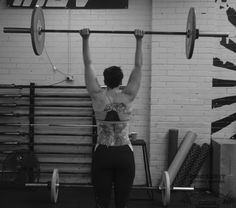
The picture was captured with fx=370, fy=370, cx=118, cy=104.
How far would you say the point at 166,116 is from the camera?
391cm

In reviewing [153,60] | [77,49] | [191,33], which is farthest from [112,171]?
[77,49]

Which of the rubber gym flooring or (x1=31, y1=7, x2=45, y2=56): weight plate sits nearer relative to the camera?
(x1=31, y1=7, x2=45, y2=56): weight plate

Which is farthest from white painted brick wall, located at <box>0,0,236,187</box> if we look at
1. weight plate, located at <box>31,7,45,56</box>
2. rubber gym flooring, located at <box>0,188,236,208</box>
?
weight plate, located at <box>31,7,45,56</box>

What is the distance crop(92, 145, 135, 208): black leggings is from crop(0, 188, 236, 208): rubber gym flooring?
1.29m

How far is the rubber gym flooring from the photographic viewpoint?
332 centimetres

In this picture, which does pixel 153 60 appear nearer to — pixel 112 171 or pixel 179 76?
pixel 179 76

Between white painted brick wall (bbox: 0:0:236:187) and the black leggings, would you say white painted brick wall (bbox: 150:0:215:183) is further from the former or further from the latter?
the black leggings

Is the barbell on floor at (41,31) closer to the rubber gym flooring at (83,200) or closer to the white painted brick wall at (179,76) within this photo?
the white painted brick wall at (179,76)

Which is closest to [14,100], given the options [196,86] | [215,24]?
[196,86]

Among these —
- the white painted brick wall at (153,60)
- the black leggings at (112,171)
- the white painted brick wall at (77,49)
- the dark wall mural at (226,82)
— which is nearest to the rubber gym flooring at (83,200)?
the white painted brick wall at (153,60)

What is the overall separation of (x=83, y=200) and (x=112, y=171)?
61.3 inches

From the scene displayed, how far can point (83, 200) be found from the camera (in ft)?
11.5

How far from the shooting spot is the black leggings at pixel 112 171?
202 cm

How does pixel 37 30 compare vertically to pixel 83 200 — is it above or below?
above
